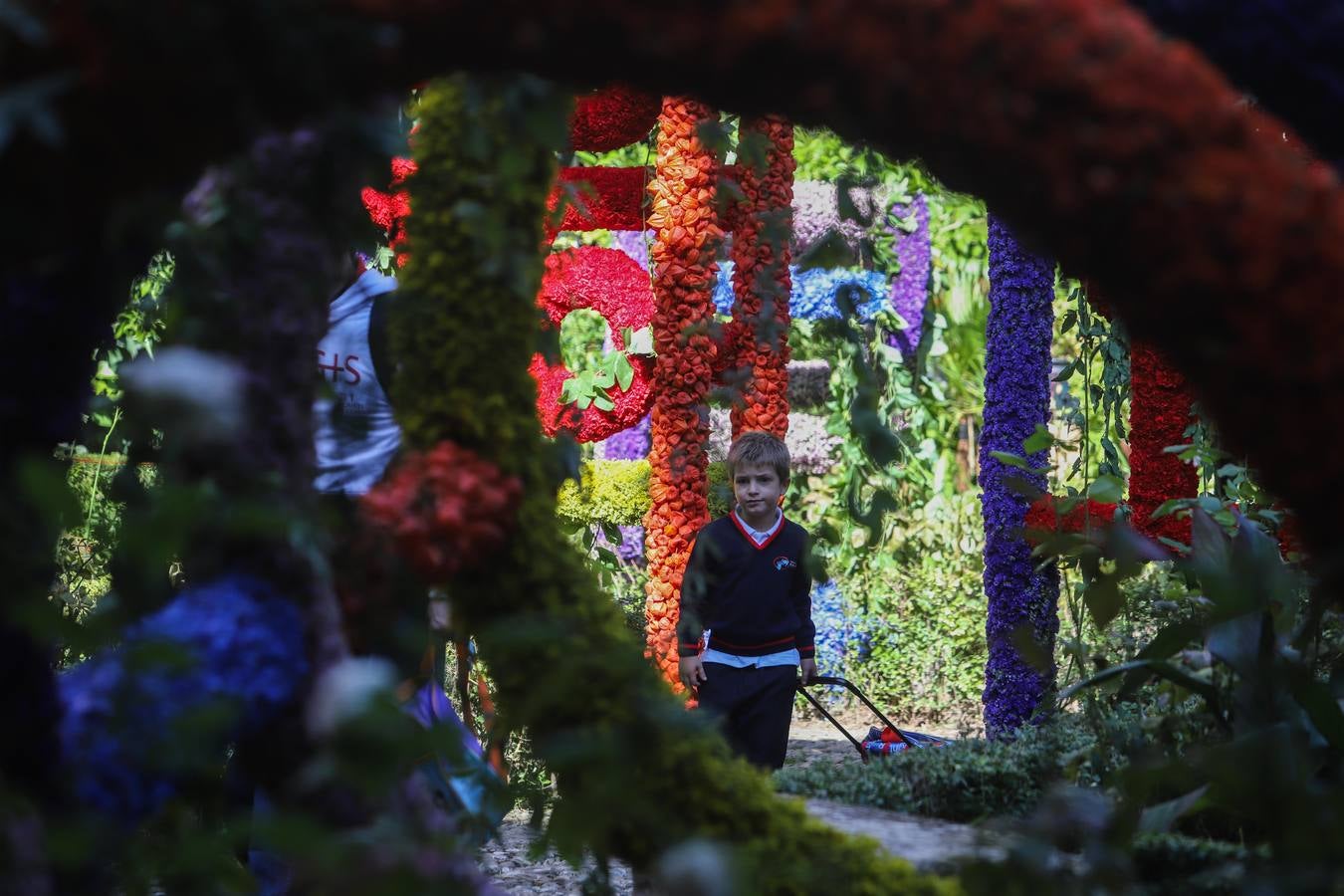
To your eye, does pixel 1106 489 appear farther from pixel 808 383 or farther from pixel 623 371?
pixel 808 383

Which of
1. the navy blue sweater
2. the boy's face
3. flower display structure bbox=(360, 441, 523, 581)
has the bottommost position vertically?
the navy blue sweater

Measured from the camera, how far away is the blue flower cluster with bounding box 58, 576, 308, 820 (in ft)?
3.84

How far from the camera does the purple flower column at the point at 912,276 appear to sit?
9.95m

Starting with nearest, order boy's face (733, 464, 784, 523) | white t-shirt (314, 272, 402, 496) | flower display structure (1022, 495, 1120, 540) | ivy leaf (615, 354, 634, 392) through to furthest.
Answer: white t-shirt (314, 272, 402, 496) < flower display structure (1022, 495, 1120, 540) < boy's face (733, 464, 784, 523) < ivy leaf (615, 354, 634, 392)

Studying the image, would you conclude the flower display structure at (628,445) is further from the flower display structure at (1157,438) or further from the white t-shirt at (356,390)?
the white t-shirt at (356,390)

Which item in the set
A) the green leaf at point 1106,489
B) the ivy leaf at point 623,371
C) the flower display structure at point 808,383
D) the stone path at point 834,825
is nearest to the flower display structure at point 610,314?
the ivy leaf at point 623,371

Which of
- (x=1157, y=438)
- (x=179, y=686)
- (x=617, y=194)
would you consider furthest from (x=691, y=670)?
(x=179, y=686)

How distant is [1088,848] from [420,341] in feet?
3.11

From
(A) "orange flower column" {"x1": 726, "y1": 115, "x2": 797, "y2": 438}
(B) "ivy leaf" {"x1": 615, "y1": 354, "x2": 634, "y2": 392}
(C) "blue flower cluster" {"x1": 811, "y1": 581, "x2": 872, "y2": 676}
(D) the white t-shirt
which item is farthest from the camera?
(C) "blue flower cluster" {"x1": 811, "y1": 581, "x2": 872, "y2": 676}

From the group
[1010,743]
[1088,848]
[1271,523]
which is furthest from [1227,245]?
[1271,523]

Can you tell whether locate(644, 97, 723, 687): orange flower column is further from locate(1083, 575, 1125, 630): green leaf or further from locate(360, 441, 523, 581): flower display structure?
locate(360, 441, 523, 581): flower display structure

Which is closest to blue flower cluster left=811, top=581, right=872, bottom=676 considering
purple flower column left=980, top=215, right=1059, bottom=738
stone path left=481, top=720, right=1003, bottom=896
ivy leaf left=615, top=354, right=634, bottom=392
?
stone path left=481, top=720, right=1003, bottom=896

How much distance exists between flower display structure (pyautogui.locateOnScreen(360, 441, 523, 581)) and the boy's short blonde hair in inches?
118

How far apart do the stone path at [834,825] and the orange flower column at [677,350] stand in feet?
2.82
